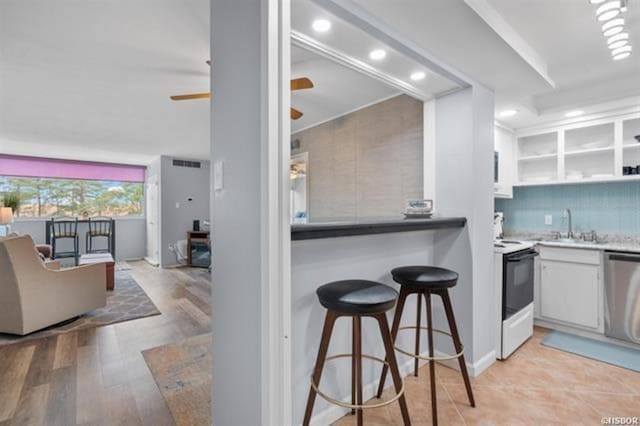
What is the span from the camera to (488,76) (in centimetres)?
219

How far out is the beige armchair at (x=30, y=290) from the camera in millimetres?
2740

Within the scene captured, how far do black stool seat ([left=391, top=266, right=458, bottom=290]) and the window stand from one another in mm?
7393

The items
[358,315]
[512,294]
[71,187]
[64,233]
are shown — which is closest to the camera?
[358,315]

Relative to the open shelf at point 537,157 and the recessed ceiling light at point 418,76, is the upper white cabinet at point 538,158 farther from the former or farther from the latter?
the recessed ceiling light at point 418,76

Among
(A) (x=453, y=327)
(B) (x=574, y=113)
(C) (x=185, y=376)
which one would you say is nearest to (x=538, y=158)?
(B) (x=574, y=113)

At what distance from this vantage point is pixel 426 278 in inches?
66.1

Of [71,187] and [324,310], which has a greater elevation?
[71,187]

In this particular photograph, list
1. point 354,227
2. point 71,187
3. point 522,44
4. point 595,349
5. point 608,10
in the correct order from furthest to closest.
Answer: point 71,187
point 595,349
point 522,44
point 608,10
point 354,227

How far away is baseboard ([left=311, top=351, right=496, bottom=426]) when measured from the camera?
164cm

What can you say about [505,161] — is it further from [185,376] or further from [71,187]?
[71,187]

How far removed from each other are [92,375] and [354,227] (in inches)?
87.4

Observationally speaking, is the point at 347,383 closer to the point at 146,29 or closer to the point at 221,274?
the point at 221,274

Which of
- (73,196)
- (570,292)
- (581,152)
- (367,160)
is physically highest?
(581,152)

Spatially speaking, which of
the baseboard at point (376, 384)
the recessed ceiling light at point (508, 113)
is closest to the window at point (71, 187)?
the baseboard at point (376, 384)
